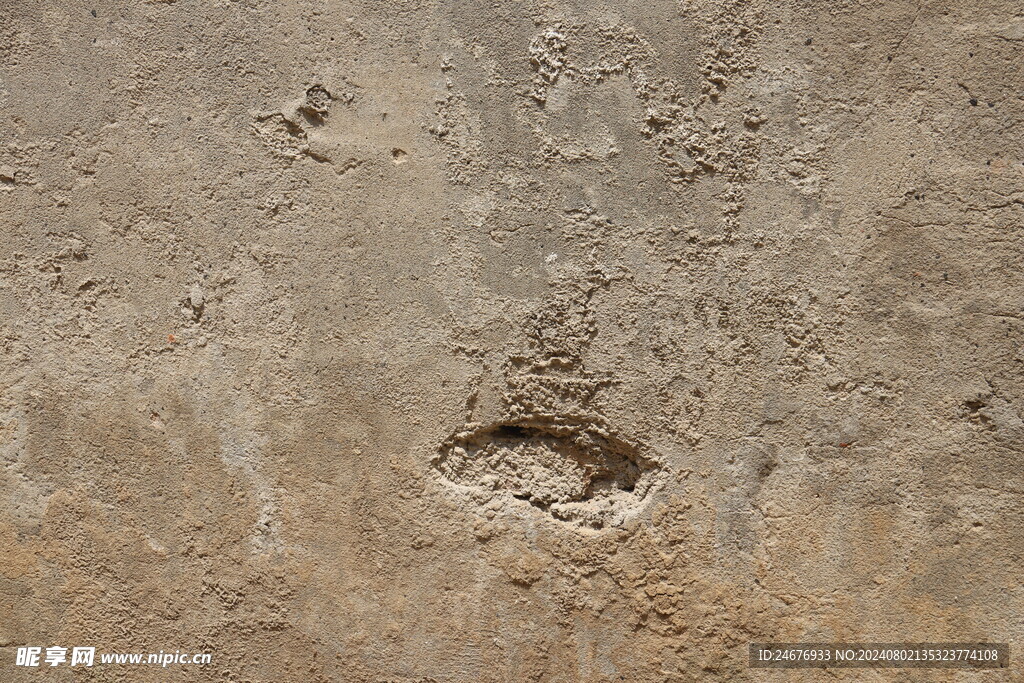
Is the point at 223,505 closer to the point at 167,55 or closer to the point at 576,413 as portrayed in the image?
the point at 576,413

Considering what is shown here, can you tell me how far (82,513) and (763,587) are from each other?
63.4 inches

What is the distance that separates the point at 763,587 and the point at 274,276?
134 cm

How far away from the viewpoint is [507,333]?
1.82 meters

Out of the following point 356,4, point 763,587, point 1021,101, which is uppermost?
point 356,4

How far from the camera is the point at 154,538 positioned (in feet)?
6.06

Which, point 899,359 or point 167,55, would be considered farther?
point 167,55

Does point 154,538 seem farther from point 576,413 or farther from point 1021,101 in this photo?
point 1021,101

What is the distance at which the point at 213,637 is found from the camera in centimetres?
185

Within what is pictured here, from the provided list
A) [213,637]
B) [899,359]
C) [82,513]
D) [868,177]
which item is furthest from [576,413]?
[82,513]

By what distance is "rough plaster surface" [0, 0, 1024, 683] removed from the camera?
1751 mm

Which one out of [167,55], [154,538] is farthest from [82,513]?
[167,55]

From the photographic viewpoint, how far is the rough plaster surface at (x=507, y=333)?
175 centimetres

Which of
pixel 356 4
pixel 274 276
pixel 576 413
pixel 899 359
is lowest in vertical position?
pixel 576 413

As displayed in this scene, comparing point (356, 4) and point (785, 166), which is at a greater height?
point (356, 4)
